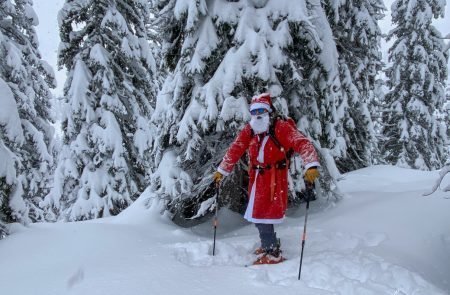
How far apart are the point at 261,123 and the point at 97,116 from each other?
868 cm

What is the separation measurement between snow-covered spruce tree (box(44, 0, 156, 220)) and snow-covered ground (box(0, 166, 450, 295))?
576 cm

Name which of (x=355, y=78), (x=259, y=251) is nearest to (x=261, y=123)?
(x=259, y=251)

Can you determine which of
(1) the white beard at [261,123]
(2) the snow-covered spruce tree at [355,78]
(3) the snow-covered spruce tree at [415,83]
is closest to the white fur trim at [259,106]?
(1) the white beard at [261,123]

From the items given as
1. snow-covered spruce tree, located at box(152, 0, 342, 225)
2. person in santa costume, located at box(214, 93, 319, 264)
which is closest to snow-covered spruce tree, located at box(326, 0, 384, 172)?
snow-covered spruce tree, located at box(152, 0, 342, 225)

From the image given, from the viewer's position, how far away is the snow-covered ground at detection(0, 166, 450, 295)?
4.12m

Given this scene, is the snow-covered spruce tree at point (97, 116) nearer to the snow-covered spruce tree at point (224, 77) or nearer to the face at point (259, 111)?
the snow-covered spruce tree at point (224, 77)

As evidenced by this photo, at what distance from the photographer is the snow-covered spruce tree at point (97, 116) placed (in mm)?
12297

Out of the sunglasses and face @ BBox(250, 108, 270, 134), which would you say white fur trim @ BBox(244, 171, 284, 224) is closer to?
face @ BBox(250, 108, 270, 134)

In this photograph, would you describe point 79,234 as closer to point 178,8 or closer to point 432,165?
point 178,8

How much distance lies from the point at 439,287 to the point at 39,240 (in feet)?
16.3

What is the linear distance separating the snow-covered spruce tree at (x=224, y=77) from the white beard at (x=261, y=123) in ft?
2.71

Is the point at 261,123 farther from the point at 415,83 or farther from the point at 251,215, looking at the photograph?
the point at 415,83

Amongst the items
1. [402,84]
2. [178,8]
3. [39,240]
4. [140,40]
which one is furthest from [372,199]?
[402,84]

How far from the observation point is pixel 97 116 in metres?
12.6
